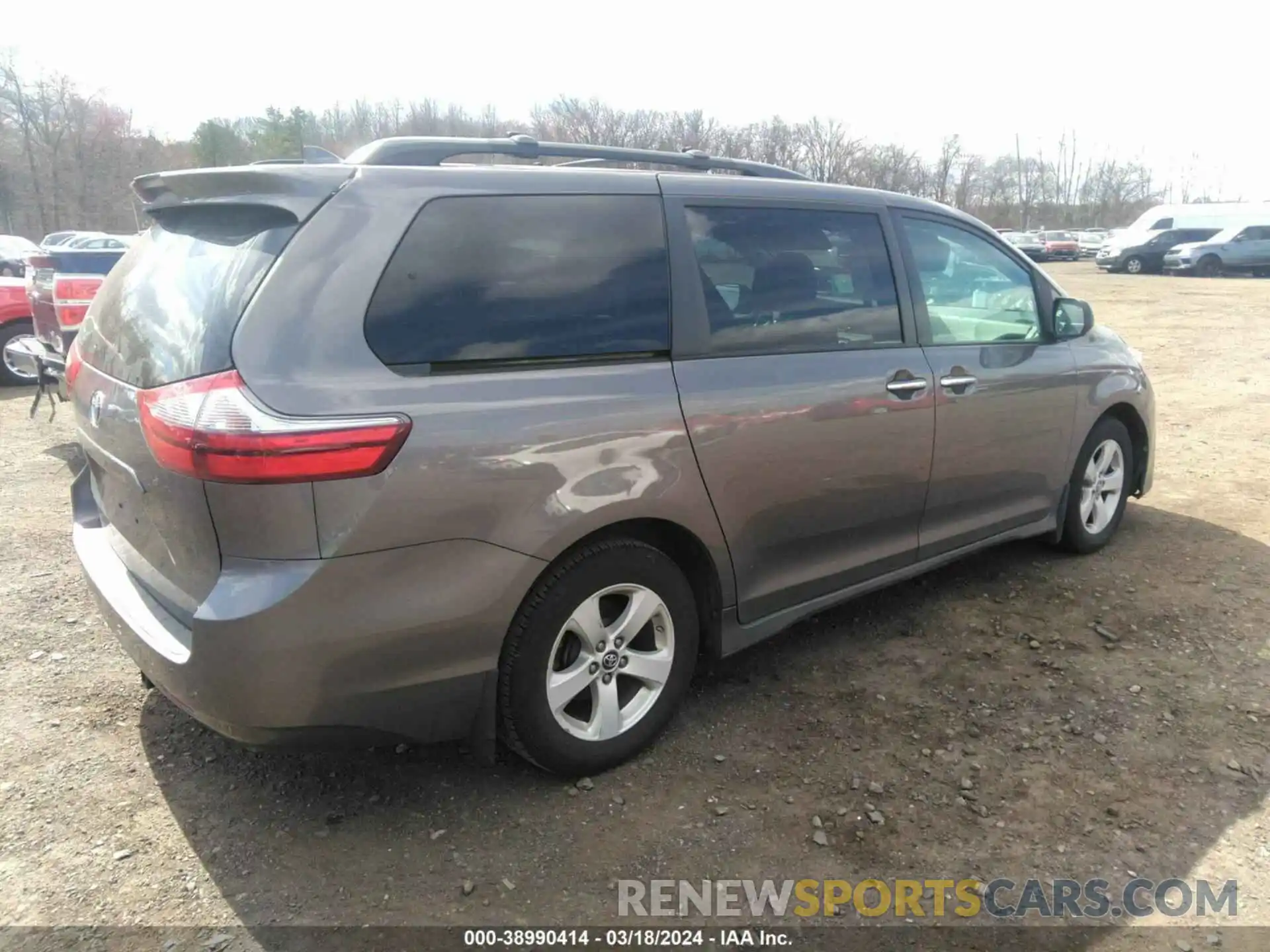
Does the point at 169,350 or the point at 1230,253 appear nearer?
the point at 169,350

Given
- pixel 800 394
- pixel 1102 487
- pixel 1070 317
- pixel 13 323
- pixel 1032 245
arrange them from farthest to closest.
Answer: pixel 1032 245 → pixel 13 323 → pixel 1102 487 → pixel 1070 317 → pixel 800 394

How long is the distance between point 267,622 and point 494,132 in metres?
39.5

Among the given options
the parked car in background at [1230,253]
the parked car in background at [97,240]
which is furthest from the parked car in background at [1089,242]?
the parked car in background at [97,240]

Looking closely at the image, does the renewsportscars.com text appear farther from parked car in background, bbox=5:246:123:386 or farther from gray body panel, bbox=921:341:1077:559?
parked car in background, bbox=5:246:123:386

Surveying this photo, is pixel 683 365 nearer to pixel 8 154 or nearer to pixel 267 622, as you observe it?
pixel 267 622

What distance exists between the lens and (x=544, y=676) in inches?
103

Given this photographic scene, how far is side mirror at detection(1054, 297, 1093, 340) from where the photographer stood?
4.35 metres

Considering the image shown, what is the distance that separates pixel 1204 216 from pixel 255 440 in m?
39.5

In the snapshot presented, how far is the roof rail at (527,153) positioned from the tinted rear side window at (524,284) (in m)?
0.32

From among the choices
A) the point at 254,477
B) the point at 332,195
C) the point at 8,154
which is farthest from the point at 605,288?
the point at 8,154

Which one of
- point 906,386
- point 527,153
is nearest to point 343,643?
point 527,153

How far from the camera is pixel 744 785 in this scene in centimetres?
285

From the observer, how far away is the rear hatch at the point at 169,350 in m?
2.26

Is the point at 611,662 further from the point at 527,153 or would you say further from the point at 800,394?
the point at 527,153
